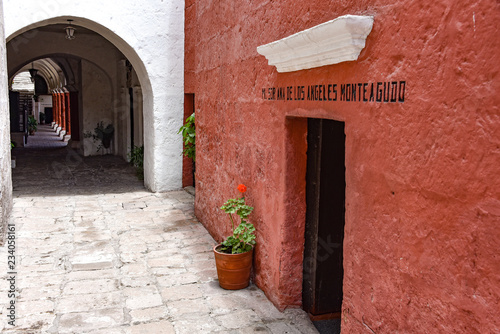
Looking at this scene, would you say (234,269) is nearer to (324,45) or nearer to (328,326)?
(328,326)

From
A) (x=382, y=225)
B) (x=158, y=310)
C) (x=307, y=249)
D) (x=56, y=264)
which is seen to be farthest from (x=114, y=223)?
(x=382, y=225)

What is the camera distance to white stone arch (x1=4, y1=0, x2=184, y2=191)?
7547 millimetres

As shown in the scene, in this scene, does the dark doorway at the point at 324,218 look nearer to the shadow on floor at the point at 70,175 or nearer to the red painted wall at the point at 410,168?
the red painted wall at the point at 410,168

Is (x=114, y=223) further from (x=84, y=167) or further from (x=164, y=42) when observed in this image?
(x=84, y=167)

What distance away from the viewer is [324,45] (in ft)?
9.02

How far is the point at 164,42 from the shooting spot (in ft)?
27.3

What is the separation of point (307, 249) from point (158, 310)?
130 centimetres

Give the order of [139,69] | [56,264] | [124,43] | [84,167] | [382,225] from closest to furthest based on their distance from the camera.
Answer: [382,225] → [56,264] → [124,43] → [139,69] → [84,167]

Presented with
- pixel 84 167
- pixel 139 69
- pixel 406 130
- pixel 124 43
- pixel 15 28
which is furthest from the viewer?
pixel 84 167

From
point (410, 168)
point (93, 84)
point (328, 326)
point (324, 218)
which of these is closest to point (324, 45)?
point (410, 168)

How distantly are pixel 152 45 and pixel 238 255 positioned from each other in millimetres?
5208

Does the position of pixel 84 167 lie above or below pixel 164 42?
below

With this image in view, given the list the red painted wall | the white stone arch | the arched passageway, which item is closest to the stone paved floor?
the red painted wall

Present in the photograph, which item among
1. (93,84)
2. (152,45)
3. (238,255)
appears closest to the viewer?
(238,255)
